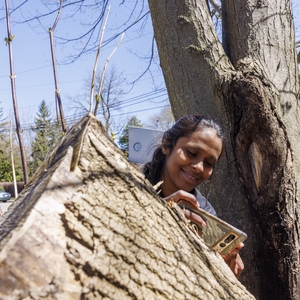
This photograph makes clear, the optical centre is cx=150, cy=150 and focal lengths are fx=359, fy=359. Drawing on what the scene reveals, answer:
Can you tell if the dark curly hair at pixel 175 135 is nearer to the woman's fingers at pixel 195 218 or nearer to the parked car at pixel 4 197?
the woman's fingers at pixel 195 218

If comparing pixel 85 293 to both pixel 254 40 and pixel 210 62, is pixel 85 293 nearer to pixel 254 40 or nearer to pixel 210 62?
pixel 210 62

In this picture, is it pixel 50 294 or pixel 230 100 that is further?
pixel 230 100

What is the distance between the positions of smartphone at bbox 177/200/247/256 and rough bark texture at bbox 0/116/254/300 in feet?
0.46

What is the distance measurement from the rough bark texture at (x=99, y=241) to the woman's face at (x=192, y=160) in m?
0.65

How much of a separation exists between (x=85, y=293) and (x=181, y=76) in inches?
72.7

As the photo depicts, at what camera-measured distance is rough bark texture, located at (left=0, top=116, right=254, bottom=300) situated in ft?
2.37

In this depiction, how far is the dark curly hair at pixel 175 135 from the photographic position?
1.91 m

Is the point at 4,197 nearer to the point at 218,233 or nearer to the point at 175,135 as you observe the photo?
the point at 175,135

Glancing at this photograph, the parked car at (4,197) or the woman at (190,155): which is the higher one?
the woman at (190,155)

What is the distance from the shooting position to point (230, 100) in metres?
2.16

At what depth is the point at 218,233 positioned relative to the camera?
1.33 m

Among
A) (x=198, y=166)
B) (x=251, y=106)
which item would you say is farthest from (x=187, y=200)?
(x=251, y=106)

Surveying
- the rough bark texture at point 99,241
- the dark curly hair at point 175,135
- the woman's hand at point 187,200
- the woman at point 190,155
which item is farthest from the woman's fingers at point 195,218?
the dark curly hair at point 175,135

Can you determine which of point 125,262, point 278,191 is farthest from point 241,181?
point 125,262
